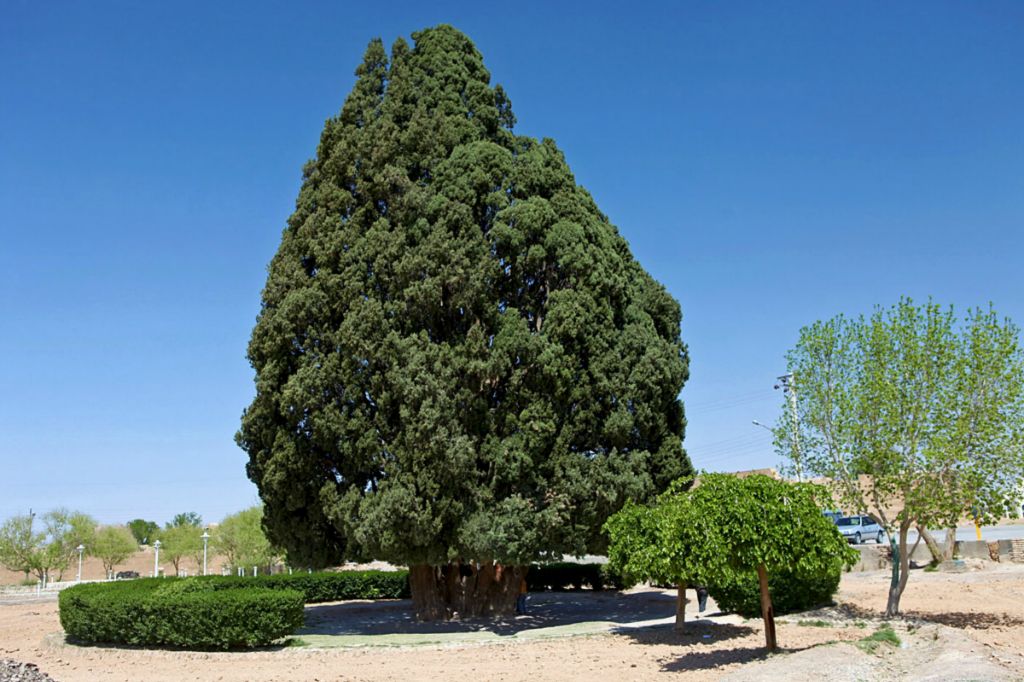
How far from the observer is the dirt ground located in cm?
1094

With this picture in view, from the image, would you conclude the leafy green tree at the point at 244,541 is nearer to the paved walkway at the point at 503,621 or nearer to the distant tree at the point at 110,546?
the distant tree at the point at 110,546

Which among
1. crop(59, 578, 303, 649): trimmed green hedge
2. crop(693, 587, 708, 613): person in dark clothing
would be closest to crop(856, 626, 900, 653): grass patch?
crop(693, 587, 708, 613): person in dark clothing

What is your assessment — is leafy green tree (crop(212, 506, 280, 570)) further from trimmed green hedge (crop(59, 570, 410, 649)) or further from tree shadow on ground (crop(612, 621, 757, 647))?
tree shadow on ground (crop(612, 621, 757, 647))

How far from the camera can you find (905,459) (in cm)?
1550

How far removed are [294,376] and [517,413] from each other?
15.2 ft

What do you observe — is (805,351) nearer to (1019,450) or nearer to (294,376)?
(1019,450)

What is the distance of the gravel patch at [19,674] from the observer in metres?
11.3

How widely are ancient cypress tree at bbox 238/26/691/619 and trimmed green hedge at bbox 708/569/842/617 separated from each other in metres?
2.57

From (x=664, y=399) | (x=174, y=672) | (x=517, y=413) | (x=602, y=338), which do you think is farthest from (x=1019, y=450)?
(x=174, y=672)

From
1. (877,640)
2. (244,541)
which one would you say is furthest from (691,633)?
(244,541)

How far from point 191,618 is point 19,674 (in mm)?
2819

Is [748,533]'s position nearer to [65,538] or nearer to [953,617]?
[953,617]

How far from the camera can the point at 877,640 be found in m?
12.8

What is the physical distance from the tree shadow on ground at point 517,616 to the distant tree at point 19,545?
32694 millimetres
